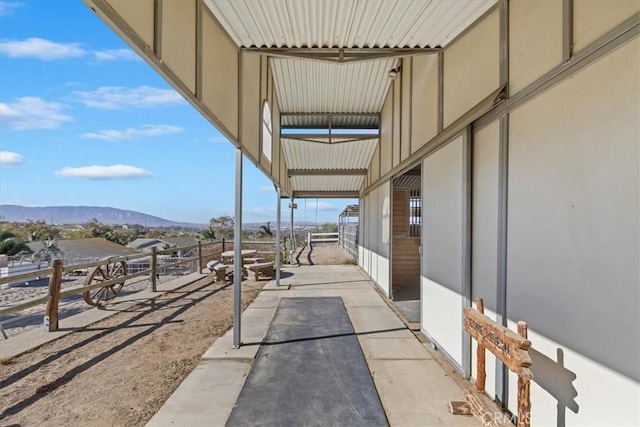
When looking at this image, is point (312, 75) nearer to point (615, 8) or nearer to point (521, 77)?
point (521, 77)

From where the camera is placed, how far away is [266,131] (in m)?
6.33

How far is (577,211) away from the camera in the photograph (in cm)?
180

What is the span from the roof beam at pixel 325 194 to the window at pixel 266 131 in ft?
21.9

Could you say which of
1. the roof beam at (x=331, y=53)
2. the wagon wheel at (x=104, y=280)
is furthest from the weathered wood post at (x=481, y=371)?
the wagon wheel at (x=104, y=280)

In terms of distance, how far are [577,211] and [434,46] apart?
118 inches

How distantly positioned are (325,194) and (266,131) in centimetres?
748

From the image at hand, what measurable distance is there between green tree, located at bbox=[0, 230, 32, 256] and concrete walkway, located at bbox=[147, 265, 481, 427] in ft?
59.4

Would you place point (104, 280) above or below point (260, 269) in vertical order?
above

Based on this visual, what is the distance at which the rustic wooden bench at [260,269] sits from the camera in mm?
8844

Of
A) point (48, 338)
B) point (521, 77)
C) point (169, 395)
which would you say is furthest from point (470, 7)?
point (48, 338)

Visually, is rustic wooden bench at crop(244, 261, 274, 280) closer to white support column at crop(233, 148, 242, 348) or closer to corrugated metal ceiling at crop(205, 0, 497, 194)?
white support column at crop(233, 148, 242, 348)

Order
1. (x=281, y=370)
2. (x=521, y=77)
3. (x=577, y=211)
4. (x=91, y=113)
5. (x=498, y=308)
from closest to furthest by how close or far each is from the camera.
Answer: (x=577, y=211) → (x=521, y=77) → (x=498, y=308) → (x=281, y=370) → (x=91, y=113)

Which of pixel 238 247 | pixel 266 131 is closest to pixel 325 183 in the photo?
pixel 266 131

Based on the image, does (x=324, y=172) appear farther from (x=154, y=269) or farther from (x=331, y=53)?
(x=331, y=53)
